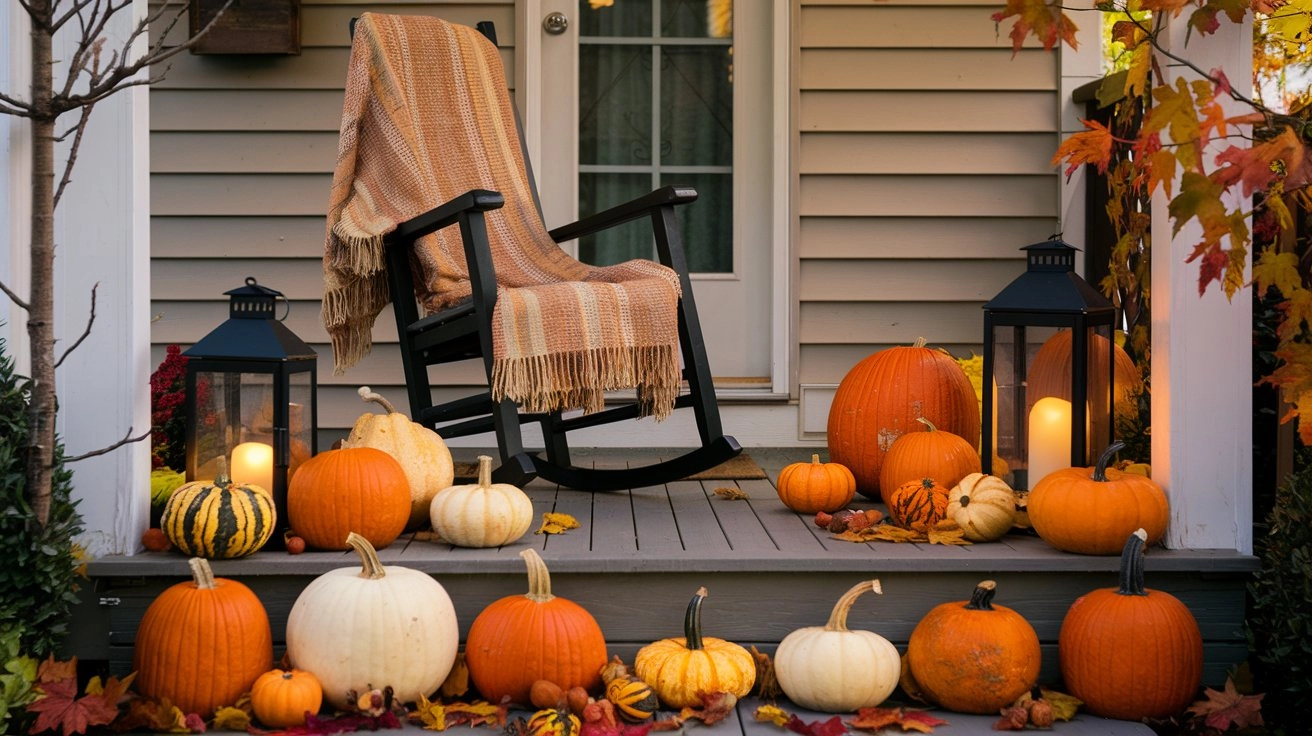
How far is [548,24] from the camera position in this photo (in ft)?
11.7

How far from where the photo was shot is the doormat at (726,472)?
2.99 metres

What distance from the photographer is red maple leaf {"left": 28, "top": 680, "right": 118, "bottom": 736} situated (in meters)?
1.70

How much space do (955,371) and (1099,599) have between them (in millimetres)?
832

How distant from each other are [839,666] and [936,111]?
2.17 meters

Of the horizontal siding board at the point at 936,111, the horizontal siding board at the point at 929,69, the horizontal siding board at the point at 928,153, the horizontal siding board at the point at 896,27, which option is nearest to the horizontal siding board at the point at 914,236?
the horizontal siding board at the point at 928,153

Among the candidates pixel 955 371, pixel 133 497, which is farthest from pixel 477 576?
pixel 955 371

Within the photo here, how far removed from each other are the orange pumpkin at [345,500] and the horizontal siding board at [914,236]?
5.87ft

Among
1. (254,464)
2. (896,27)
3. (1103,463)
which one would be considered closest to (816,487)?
(1103,463)

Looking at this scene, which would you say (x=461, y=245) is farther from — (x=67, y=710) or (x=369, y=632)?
(x=67, y=710)

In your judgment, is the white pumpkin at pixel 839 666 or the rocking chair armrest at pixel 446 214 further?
the rocking chair armrest at pixel 446 214

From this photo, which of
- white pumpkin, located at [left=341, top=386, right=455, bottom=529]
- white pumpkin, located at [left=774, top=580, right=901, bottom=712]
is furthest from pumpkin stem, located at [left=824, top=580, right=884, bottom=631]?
white pumpkin, located at [left=341, top=386, right=455, bottom=529]

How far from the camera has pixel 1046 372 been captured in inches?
92.0

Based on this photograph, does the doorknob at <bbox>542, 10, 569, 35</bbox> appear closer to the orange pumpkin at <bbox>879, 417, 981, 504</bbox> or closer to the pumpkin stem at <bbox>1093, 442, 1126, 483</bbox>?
the orange pumpkin at <bbox>879, 417, 981, 504</bbox>

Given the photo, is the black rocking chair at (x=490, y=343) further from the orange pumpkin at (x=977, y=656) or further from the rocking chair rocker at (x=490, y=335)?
the orange pumpkin at (x=977, y=656)
